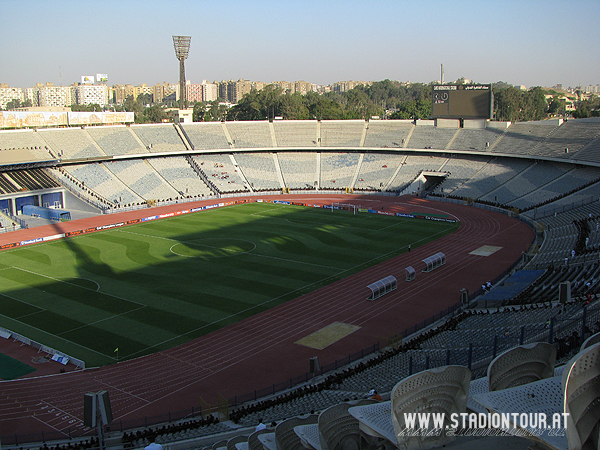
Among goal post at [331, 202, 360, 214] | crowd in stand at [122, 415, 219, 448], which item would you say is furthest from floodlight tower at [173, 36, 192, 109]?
crowd in stand at [122, 415, 219, 448]

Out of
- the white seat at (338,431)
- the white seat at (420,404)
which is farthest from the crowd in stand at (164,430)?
the white seat at (420,404)

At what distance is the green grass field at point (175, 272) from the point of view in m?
28.5

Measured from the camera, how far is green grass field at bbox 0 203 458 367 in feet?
93.4

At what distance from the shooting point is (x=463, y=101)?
73.9 meters

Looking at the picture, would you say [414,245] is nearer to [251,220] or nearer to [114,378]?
[251,220]

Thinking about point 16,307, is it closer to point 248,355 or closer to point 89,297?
point 89,297

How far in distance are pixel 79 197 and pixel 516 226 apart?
159 ft

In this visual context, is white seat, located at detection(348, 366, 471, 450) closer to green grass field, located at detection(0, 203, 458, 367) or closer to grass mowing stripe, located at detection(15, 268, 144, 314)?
green grass field, located at detection(0, 203, 458, 367)

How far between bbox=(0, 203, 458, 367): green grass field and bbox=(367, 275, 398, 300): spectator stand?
4.22 metres

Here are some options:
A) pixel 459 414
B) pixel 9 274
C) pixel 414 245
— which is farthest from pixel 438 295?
pixel 9 274

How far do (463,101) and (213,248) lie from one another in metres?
45.9

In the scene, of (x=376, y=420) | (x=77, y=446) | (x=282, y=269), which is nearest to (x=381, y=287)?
(x=282, y=269)


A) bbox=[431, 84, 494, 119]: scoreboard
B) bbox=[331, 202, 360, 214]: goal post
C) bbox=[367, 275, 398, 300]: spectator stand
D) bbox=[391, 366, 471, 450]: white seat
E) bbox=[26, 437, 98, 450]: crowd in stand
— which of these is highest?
bbox=[431, 84, 494, 119]: scoreboard

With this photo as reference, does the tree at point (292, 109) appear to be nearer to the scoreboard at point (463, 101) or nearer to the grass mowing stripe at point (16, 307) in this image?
the scoreboard at point (463, 101)
